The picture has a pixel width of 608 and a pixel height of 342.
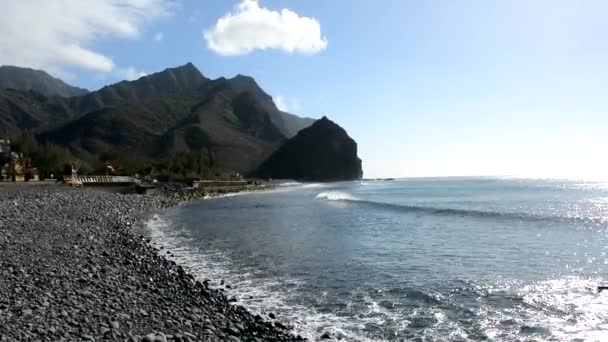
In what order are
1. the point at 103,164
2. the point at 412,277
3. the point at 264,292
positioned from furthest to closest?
the point at 103,164, the point at 412,277, the point at 264,292

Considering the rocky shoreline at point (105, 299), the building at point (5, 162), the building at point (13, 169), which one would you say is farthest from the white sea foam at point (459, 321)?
the building at point (5, 162)

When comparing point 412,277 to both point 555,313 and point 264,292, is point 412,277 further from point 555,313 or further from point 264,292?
point 264,292

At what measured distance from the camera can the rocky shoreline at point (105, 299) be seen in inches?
371

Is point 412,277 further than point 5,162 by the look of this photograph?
No

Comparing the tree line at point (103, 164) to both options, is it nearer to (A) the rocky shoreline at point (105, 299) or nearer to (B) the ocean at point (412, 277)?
(B) the ocean at point (412, 277)

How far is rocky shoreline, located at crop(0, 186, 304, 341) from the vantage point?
9422 millimetres

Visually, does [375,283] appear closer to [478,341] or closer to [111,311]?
[478,341]

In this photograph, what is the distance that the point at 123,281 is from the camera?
14.6 meters

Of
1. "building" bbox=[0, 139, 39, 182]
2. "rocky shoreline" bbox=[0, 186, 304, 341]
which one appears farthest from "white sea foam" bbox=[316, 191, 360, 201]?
"rocky shoreline" bbox=[0, 186, 304, 341]

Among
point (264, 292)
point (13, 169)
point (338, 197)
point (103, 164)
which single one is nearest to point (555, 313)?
point (264, 292)

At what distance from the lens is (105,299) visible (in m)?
12.0

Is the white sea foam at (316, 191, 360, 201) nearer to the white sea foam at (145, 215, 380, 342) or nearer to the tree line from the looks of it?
the tree line

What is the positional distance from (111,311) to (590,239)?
29903 millimetres

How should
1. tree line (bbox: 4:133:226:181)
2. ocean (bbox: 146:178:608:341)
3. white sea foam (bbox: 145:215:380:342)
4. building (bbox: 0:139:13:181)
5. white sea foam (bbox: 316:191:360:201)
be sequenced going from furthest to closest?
1. tree line (bbox: 4:133:226:181)
2. white sea foam (bbox: 316:191:360:201)
3. building (bbox: 0:139:13:181)
4. ocean (bbox: 146:178:608:341)
5. white sea foam (bbox: 145:215:380:342)
